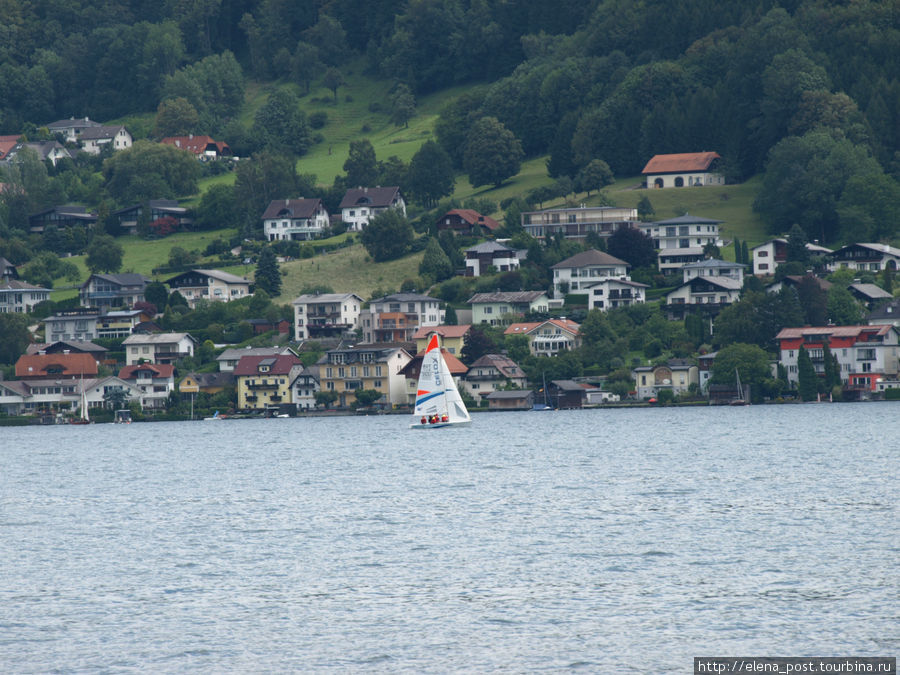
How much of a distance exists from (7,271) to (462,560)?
383 ft

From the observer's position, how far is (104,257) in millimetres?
139625

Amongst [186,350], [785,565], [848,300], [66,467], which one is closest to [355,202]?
[186,350]

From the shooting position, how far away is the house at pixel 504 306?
11544 centimetres

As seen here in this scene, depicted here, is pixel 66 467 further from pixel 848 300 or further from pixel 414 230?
pixel 414 230

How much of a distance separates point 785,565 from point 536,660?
9.94 meters

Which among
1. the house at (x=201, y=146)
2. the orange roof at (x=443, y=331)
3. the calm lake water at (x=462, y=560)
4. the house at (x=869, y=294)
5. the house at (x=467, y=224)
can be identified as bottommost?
the calm lake water at (x=462, y=560)

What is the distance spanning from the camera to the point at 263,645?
Result: 88.0 feet

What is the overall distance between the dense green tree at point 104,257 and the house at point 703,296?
5986 cm

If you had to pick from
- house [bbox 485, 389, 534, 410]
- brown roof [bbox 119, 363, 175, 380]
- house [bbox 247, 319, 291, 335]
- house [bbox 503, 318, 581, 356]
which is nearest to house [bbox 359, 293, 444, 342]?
house [bbox 247, 319, 291, 335]

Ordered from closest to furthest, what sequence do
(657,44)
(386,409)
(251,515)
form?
(251,515)
(386,409)
(657,44)

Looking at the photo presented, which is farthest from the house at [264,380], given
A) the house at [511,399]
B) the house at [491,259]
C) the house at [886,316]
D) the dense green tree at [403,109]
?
the dense green tree at [403,109]

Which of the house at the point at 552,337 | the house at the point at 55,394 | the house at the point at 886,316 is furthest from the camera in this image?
the house at the point at 55,394

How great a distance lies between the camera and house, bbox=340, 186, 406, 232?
486ft

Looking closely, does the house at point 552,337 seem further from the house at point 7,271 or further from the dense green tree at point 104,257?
the house at point 7,271
